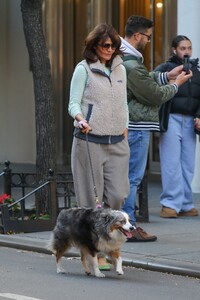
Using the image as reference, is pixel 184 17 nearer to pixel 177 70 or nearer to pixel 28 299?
pixel 177 70

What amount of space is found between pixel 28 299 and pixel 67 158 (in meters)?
12.9

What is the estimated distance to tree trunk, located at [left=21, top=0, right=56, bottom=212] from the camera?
11945 mm

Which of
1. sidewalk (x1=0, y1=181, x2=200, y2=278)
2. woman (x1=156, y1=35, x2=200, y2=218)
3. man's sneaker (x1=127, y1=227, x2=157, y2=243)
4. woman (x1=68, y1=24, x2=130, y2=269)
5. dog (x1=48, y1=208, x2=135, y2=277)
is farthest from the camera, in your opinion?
woman (x1=156, y1=35, x2=200, y2=218)

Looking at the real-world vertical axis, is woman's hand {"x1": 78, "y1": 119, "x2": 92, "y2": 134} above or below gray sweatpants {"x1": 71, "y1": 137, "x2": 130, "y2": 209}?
above

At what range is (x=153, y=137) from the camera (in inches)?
711

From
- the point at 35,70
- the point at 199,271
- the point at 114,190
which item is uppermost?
the point at 35,70

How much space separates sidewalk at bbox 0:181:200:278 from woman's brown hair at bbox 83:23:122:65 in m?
2.02

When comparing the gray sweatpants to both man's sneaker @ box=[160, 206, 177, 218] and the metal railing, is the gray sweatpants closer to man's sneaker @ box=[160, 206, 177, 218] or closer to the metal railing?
the metal railing

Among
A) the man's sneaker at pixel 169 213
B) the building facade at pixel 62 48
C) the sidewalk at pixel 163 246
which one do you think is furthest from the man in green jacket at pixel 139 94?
the building facade at pixel 62 48

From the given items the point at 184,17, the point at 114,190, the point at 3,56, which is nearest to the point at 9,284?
the point at 114,190

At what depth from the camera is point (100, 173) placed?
8.20m

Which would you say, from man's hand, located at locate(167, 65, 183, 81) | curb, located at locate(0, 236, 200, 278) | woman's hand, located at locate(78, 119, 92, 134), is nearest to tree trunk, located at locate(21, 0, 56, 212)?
man's hand, located at locate(167, 65, 183, 81)

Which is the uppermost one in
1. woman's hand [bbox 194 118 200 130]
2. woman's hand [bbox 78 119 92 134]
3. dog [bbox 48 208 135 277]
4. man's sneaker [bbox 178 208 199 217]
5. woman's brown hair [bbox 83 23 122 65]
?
woman's brown hair [bbox 83 23 122 65]

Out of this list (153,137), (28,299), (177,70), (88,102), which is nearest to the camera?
(28,299)
